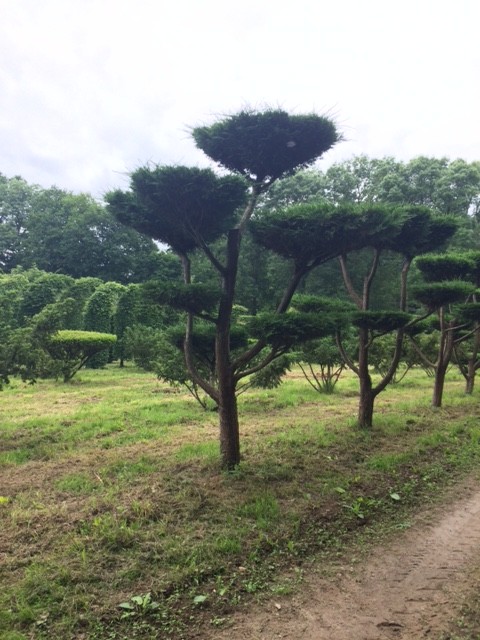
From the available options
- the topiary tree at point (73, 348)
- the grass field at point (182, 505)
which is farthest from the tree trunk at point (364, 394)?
the topiary tree at point (73, 348)

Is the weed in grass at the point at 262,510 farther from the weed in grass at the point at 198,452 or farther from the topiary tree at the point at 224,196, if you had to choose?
the weed in grass at the point at 198,452

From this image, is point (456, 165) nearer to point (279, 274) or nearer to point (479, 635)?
point (279, 274)

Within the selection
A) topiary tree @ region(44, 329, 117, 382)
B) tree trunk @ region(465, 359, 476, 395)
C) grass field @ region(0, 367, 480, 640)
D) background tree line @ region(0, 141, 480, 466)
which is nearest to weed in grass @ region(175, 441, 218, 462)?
grass field @ region(0, 367, 480, 640)

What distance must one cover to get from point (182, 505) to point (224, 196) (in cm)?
287

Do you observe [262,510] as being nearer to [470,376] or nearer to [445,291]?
[445,291]

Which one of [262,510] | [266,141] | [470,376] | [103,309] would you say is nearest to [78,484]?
[262,510]

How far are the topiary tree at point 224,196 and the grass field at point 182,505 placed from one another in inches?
36.9

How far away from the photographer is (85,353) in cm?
1359

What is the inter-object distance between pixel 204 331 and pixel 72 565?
113 inches

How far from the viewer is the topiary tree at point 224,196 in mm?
4152

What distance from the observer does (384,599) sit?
254 centimetres

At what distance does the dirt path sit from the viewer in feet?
7.45

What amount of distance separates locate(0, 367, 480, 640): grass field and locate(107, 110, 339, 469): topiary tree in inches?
36.9

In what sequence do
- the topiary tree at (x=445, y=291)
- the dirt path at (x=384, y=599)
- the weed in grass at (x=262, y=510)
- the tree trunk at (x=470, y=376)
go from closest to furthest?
the dirt path at (x=384, y=599) < the weed in grass at (x=262, y=510) < the topiary tree at (x=445, y=291) < the tree trunk at (x=470, y=376)
